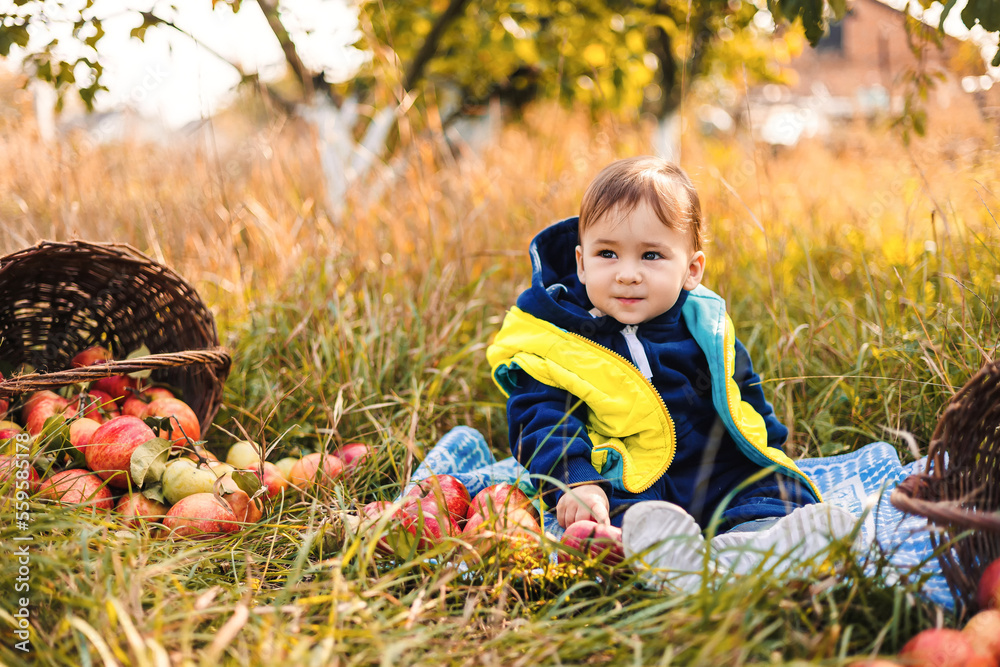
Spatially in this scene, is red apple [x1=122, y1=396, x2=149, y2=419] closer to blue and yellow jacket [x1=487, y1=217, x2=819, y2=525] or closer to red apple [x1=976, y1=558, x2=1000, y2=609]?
blue and yellow jacket [x1=487, y1=217, x2=819, y2=525]

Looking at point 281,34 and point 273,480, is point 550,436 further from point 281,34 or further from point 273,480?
point 281,34

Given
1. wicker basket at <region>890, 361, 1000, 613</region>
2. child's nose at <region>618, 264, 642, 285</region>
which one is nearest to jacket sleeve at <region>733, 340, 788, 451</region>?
child's nose at <region>618, 264, 642, 285</region>

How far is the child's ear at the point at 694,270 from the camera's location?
1.97 m

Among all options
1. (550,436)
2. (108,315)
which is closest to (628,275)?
(550,436)

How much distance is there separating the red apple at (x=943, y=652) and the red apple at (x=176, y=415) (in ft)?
5.89

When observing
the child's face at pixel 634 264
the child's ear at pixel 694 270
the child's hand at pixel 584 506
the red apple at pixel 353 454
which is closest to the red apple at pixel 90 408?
the red apple at pixel 353 454

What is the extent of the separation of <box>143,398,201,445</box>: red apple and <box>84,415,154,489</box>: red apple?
0.41ft

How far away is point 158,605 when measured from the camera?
1263 mm

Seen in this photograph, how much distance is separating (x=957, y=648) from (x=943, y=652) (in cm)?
2

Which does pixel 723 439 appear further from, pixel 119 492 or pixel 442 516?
pixel 119 492

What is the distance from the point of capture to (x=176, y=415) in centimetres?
209

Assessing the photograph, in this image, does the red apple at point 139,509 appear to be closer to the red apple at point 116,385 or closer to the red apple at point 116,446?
the red apple at point 116,446

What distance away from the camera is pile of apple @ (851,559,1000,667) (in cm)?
108

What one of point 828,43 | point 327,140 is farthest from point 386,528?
point 828,43
